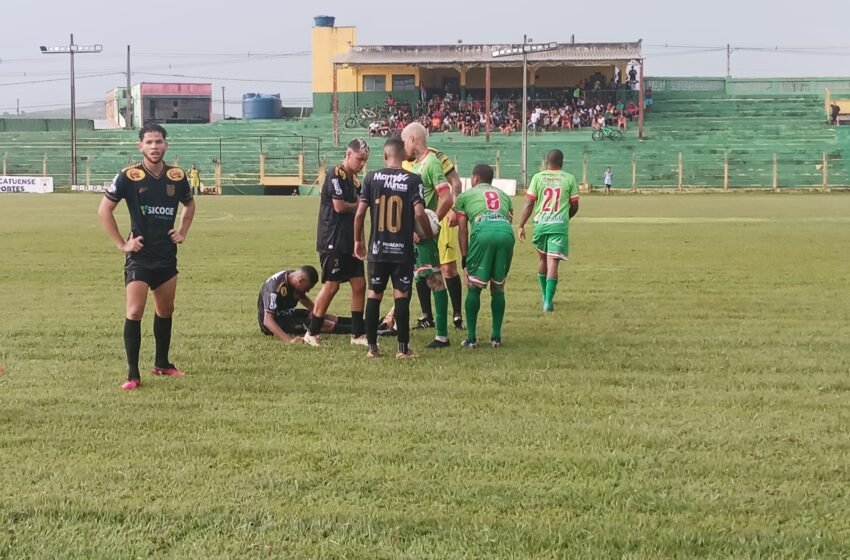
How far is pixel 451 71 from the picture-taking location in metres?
72.8

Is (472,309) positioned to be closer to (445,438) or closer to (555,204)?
(555,204)

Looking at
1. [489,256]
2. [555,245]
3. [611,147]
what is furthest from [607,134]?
[489,256]

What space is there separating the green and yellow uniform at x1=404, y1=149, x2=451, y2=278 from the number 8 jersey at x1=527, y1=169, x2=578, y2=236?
2.13 meters

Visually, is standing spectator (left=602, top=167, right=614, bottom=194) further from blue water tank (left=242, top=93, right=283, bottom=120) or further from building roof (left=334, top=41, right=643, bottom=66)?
blue water tank (left=242, top=93, right=283, bottom=120)

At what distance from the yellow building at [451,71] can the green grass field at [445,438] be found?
189 feet

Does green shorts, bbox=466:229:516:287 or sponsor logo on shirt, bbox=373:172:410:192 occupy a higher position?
sponsor logo on shirt, bbox=373:172:410:192

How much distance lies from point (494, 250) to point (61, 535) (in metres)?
5.24

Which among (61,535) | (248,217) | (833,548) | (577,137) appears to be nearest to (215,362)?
(61,535)

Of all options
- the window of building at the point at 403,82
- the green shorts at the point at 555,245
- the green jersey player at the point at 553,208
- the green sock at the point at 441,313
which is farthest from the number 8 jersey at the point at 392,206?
the window of building at the point at 403,82

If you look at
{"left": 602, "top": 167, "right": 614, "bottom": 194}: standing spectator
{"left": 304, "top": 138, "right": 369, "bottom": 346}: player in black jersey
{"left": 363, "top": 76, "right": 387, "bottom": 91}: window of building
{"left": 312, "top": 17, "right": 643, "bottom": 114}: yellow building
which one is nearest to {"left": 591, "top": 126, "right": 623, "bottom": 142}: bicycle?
{"left": 312, "top": 17, "right": 643, "bottom": 114}: yellow building

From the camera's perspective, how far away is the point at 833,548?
4.00m

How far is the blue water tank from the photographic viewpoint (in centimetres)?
8344

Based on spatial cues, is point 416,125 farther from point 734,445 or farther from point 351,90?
point 351,90

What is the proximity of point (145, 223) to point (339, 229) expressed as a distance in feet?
6.43
